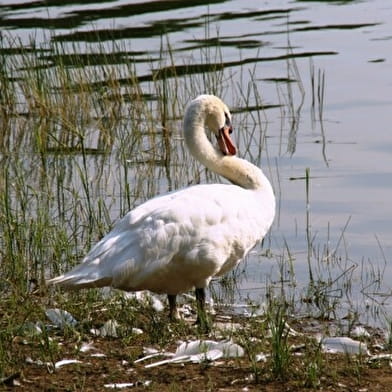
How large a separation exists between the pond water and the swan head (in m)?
1.05

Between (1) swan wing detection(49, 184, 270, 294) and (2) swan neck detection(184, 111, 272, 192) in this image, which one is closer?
(1) swan wing detection(49, 184, 270, 294)

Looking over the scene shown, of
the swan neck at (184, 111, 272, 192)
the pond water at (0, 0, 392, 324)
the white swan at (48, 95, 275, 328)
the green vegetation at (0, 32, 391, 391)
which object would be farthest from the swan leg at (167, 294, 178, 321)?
the pond water at (0, 0, 392, 324)

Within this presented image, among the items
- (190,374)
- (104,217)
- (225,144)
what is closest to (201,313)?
(190,374)

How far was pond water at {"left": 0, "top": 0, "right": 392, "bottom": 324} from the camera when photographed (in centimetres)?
929

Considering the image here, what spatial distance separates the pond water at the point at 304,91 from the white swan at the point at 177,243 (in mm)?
1281

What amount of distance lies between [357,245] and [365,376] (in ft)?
11.9

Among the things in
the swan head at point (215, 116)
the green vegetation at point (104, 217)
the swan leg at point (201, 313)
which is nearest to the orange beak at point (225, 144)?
the swan head at point (215, 116)

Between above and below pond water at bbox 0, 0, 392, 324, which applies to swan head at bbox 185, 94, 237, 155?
above

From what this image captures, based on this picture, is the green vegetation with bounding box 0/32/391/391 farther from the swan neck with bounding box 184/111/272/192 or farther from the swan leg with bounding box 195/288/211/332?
the swan neck with bounding box 184/111/272/192

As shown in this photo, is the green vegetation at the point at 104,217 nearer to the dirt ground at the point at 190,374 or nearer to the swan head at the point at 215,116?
the dirt ground at the point at 190,374

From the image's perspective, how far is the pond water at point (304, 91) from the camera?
929cm

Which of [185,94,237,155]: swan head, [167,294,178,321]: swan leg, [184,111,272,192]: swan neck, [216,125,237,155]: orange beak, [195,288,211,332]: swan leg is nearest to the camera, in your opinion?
[195,288,211,332]: swan leg

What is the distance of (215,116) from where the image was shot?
8094 mm

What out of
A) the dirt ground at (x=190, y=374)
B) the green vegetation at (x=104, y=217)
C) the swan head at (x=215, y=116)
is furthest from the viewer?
the swan head at (x=215, y=116)
